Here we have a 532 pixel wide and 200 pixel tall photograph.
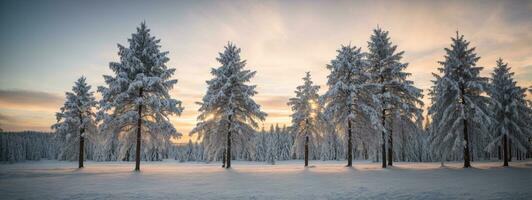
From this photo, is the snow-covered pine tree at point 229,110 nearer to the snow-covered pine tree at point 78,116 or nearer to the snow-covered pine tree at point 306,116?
the snow-covered pine tree at point 306,116

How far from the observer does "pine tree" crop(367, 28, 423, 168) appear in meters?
28.5

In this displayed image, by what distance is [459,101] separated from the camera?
91.8ft

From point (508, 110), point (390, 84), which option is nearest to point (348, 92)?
point (390, 84)

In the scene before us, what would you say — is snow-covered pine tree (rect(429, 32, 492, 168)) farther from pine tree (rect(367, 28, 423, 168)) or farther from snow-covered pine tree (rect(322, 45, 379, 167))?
snow-covered pine tree (rect(322, 45, 379, 167))

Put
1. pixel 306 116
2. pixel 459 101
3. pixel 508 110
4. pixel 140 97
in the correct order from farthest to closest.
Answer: pixel 306 116, pixel 508 110, pixel 459 101, pixel 140 97

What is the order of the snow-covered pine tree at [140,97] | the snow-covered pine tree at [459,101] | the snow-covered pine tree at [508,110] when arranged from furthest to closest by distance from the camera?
the snow-covered pine tree at [508,110]
the snow-covered pine tree at [459,101]
the snow-covered pine tree at [140,97]

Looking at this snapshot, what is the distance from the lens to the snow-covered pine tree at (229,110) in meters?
28.7

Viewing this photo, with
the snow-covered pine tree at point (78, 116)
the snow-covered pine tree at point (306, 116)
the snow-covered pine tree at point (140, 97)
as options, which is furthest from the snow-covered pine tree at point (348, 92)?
the snow-covered pine tree at point (78, 116)

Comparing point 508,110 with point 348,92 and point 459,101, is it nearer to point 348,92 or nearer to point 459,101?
point 459,101

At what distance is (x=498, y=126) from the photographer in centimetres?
3403

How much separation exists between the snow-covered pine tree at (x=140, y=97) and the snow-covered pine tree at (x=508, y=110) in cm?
3245

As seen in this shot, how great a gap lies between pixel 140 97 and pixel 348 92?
18.6 m

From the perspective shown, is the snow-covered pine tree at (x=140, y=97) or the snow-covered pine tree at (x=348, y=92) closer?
the snow-covered pine tree at (x=140, y=97)

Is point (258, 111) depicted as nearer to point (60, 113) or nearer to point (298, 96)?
point (298, 96)
